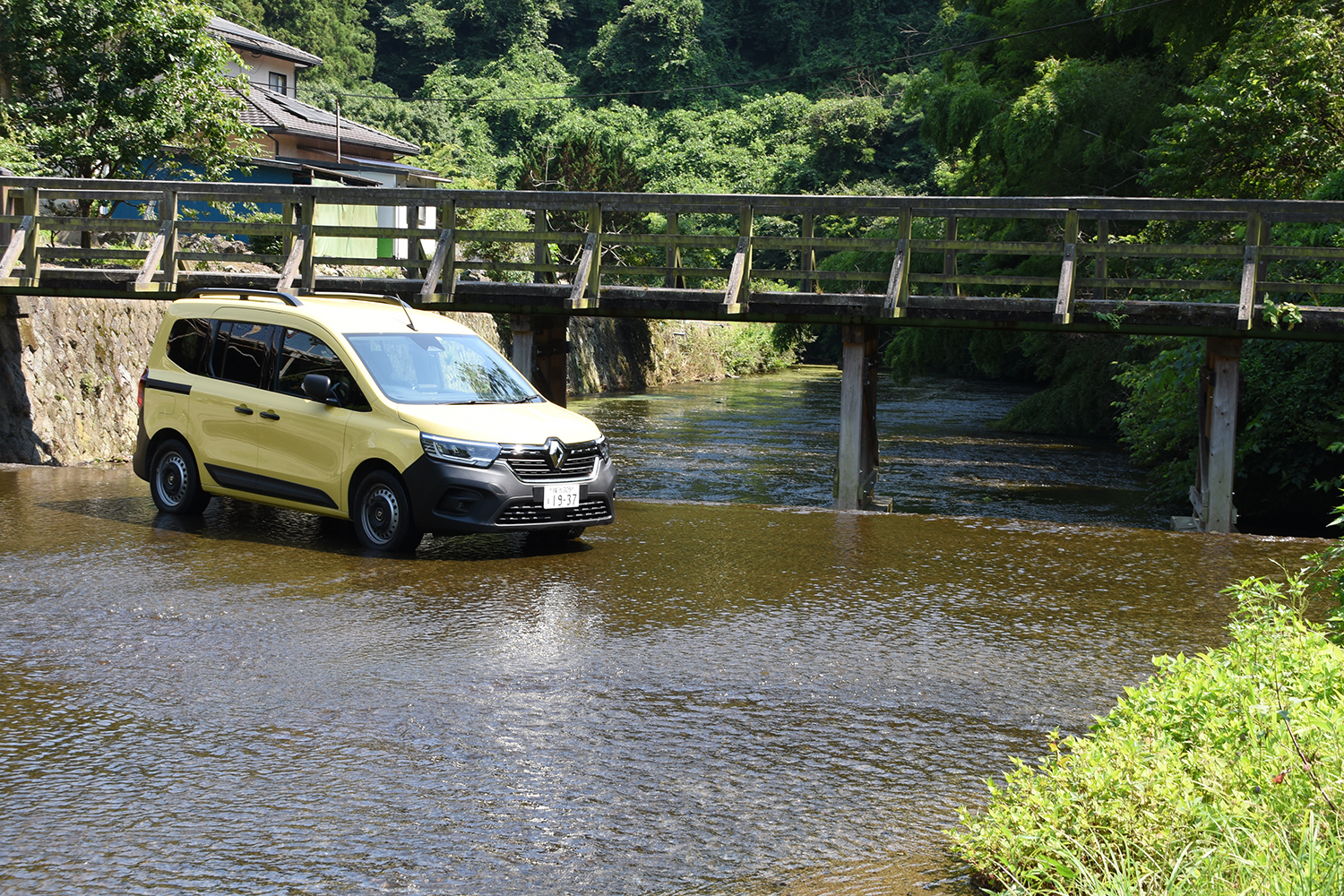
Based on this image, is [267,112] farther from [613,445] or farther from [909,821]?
[909,821]

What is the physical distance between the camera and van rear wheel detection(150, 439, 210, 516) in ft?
37.7

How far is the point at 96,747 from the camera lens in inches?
221

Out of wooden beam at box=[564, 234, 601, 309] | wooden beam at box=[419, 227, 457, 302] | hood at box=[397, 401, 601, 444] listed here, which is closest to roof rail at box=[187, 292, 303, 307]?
hood at box=[397, 401, 601, 444]

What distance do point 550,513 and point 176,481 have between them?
3752 millimetres

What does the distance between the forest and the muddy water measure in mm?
3866

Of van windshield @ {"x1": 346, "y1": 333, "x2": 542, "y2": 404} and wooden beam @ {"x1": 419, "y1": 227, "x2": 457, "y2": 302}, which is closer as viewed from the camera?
van windshield @ {"x1": 346, "y1": 333, "x2": 542, "y2": 404}

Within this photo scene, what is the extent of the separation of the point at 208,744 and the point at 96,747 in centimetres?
46

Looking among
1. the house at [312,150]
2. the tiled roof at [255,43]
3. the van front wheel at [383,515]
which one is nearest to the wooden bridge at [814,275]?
the van front wheel at [383,515]

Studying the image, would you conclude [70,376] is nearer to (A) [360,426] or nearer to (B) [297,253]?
(B) [297,253]

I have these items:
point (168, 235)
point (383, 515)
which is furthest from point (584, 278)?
point (168, 235)

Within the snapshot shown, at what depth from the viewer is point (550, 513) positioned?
1014 centimetres

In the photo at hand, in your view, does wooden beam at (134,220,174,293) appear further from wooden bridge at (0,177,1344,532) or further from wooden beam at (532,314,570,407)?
wooden beam at (532,314,570,407)

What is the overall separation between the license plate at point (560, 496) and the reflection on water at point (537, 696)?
0.45 metres

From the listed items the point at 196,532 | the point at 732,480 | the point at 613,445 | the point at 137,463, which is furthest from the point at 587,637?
the point at 613,445
